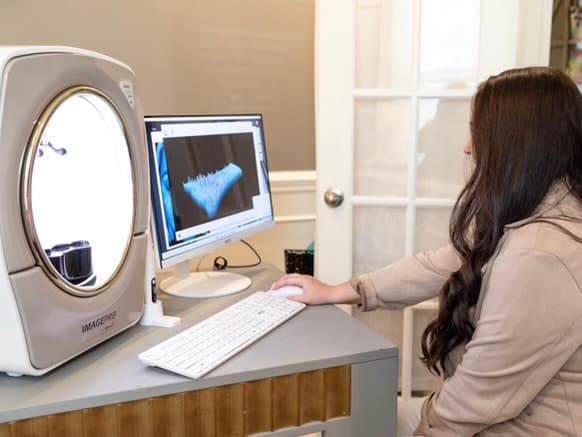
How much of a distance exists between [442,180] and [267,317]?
920mm

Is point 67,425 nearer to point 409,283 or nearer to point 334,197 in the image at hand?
point 409,283

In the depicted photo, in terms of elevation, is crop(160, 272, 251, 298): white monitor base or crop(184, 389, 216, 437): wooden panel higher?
crop(160, 272, 251, 298): white monitor base

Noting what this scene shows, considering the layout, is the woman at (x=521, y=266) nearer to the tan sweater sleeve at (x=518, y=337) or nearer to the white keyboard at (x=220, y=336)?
the tan sweater sleeve at (x=518, y=337)

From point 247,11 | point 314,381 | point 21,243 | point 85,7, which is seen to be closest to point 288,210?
point 247,11

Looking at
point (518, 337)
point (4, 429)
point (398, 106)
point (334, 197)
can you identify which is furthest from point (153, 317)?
point (398, 106)

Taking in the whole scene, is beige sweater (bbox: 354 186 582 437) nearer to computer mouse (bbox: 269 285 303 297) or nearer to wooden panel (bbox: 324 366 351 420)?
wooden panel (bbox: 324 366 351 420)

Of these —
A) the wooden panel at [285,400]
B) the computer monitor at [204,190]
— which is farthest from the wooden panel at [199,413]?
the computer monitor at [204,190]

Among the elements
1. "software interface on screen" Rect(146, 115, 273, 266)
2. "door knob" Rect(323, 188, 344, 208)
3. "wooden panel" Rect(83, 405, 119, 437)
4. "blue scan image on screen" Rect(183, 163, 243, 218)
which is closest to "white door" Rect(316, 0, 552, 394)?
"door knob" Rect(323, 188, 344, 208)

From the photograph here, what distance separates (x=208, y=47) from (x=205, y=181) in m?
0.75

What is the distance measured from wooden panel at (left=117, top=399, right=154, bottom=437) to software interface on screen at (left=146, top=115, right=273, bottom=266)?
41cm

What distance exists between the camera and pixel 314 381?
3.58 ft

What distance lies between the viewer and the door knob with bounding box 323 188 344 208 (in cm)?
192

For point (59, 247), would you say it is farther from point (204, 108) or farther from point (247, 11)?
point (247, 11)

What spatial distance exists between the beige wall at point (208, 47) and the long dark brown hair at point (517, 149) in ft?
3.69
